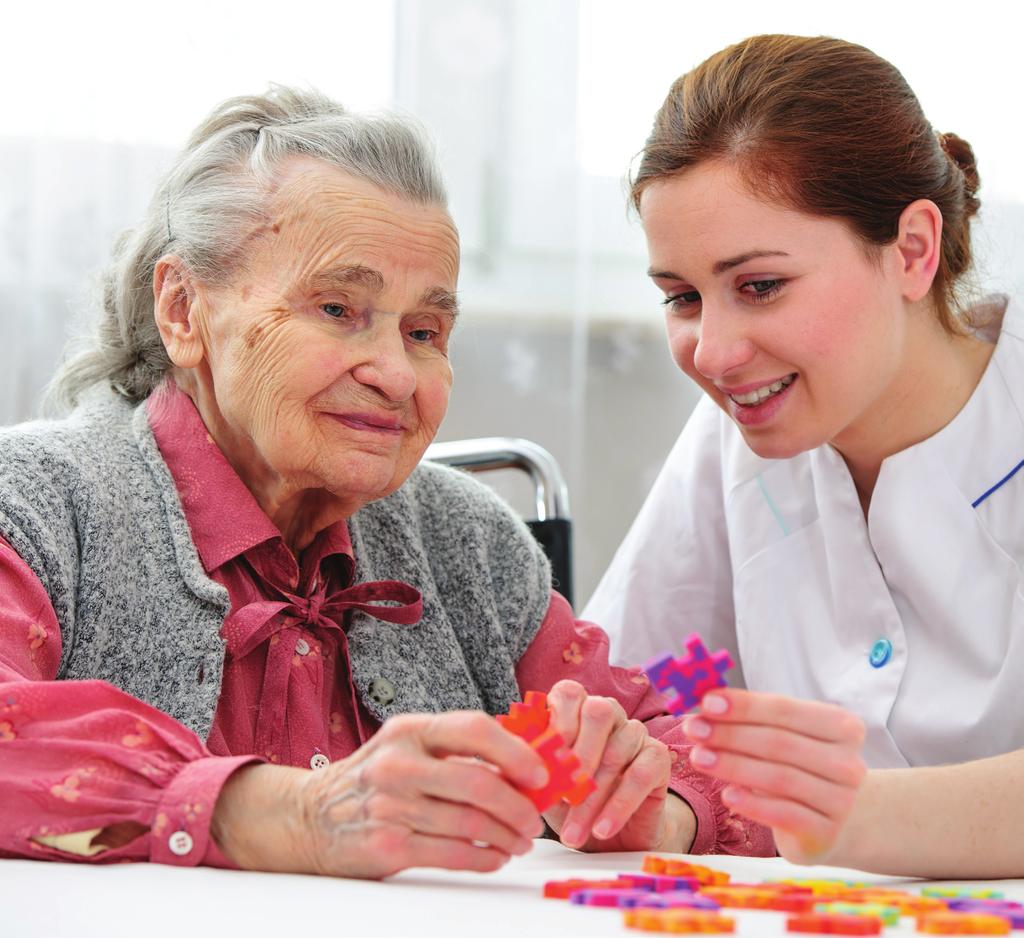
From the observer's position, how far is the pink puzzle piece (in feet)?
3.13

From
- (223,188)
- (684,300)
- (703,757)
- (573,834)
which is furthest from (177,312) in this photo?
(703,757)

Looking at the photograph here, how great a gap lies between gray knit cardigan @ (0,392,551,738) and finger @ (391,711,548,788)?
0.39 meters

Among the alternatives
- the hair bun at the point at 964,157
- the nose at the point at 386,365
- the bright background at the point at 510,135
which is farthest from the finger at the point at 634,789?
the bright background at the point at 510,135

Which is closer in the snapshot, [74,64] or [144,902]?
[144,902]

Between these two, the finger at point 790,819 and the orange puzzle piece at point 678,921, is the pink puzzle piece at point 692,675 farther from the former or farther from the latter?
the orange puzzle piece at point 678,921

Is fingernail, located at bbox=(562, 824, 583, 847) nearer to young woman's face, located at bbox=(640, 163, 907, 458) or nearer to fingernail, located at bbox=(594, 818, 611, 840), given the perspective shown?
fingernail, located at bbox=(594, 818, 611, 840)

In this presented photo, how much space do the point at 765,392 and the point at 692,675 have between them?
682 mm

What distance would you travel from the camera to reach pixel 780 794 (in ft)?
3.28

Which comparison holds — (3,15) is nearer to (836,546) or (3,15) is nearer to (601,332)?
(601,332)

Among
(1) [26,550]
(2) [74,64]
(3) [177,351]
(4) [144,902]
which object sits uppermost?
(2) [74,64]

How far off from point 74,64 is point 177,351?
116cm

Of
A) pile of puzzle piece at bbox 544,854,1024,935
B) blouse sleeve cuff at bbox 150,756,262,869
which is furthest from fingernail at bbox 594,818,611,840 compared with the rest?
blouse sleeve cuff at bbox 150,756,262,869

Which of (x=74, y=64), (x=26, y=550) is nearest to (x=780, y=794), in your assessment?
(x=26, y=550)

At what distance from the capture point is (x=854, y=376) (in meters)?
1.55
